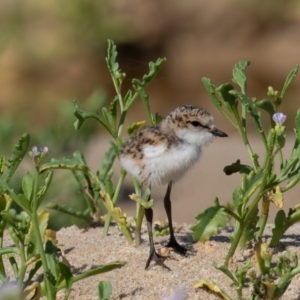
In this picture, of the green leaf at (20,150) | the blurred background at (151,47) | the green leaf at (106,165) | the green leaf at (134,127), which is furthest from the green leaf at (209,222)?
the blurred background at (151,47)

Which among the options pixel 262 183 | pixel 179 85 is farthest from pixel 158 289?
pixel 179 85

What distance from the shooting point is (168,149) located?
2930mm

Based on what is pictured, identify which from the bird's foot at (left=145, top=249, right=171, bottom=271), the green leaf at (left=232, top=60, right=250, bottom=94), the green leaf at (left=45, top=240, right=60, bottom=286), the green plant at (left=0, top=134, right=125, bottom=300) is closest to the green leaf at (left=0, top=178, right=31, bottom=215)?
the green plant at (left=0, top=134, right=125, bottom=300)

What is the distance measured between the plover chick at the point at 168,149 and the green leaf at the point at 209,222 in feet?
0.78

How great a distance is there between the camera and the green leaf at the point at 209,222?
2.47 meters

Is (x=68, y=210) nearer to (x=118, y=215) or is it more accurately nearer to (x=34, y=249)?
(x=118, y=215)

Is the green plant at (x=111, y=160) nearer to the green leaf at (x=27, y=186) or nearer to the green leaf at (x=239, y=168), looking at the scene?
the green leaf at (x=27, y=186)

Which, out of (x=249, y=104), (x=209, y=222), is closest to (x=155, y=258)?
(x=209, y=222)

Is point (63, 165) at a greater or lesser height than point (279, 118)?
greater

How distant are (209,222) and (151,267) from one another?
282mm

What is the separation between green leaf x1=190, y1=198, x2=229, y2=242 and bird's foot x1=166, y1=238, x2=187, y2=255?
0.26 m

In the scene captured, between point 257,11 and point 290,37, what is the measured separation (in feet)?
1.48

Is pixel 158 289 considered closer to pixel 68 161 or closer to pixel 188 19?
pixel 68 161

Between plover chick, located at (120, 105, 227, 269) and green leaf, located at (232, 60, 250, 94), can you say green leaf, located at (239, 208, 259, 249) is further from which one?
green leaf, located at (232, 60, 250, 94)
